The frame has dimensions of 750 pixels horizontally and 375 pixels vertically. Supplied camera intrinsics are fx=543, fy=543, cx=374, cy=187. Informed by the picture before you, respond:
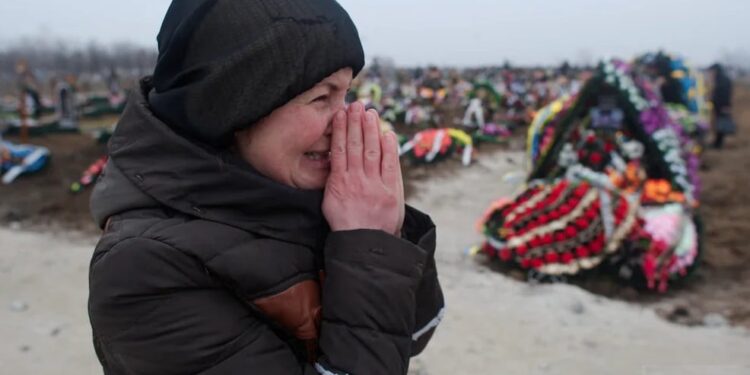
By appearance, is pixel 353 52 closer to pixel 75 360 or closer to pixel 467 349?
pixel 467 349

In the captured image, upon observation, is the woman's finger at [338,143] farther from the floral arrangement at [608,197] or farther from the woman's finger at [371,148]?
the floral arrangement at [608,197]

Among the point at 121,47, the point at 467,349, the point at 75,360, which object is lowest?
the point at 121,47

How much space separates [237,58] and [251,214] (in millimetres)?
310

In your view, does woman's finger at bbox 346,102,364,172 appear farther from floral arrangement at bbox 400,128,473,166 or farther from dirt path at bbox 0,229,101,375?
floral arrangement at bbox 400,128,473,166

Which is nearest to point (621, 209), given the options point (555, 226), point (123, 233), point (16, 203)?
point (555, 226)

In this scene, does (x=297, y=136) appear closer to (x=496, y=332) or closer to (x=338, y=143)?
(x=338, y=143)

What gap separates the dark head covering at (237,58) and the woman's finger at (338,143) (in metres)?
0.11

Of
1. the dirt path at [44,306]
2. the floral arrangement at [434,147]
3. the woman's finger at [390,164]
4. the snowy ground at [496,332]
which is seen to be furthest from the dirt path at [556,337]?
the floral arrangement at [434,147]

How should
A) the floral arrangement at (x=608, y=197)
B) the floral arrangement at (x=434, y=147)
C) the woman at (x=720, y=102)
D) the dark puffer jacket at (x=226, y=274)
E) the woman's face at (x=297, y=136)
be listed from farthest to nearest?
the woman at (x=720, y=102) < the floral arrangement at (x=434, y=147) < the floral arrangement at (x=608, y=197) < the woman's face at (x=297, y=136) < the dark puffer jacket at (x=226, y=274)

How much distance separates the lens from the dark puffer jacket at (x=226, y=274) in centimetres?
99

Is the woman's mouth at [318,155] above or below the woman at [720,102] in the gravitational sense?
above

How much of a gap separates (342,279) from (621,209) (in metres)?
4.77

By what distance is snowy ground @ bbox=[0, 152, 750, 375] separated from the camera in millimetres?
3668

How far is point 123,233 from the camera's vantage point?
39.8 inches
